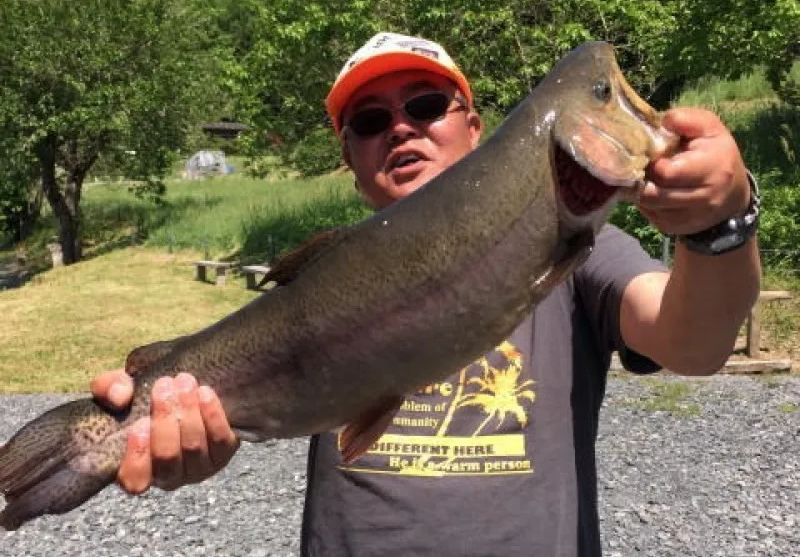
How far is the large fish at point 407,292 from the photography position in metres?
2.20

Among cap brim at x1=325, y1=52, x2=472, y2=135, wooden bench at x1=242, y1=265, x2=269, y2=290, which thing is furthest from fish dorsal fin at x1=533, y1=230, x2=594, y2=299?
wooden bench at x1=242, y1=265, x2=269, y2=290

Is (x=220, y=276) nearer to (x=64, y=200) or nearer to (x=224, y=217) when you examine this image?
(x=224, y=217)

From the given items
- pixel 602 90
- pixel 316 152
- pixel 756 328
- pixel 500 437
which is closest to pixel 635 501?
pixel 756 328

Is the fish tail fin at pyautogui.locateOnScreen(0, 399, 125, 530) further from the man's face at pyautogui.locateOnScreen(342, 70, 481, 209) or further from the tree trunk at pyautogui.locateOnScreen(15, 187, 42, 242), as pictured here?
the tree trunk at pyautogui.locateOnScreen(15, 187, 42, 242)

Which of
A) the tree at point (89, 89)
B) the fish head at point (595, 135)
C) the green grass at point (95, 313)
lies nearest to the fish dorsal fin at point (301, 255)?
the fish head at point (595, 135)

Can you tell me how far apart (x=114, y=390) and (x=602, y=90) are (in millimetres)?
1638

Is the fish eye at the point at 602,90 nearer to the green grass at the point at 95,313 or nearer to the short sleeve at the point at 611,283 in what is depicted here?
the short sleeve at the point at 611,283

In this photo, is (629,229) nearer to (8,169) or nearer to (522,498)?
(522,498)

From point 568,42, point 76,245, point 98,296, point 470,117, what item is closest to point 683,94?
point 568,42

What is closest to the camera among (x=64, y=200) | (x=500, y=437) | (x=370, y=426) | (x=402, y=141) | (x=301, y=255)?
(x=370, y=426)

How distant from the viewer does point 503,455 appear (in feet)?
8.40

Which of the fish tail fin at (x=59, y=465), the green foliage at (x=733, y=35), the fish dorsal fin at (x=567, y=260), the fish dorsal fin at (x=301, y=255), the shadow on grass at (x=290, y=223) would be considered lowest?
the fish tail fin at (x=59, y=465)

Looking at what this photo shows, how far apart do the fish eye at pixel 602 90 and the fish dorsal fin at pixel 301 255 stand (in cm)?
78

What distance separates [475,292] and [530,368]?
1.62 feet
